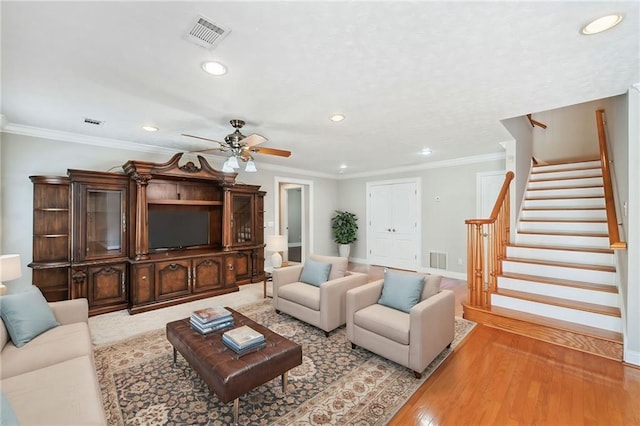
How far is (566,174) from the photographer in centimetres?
502

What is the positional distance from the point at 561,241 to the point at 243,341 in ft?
14.3

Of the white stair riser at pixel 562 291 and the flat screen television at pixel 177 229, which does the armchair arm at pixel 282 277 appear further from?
the white stair riser at pixel 562 291

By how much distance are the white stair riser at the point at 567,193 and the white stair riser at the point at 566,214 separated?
0.41m

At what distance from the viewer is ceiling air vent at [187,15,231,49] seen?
1606 mm

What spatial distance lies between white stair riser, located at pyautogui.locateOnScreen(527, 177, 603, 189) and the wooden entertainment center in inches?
217

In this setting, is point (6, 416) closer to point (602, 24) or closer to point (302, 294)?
point (302, 294)

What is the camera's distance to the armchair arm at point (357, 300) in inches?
107

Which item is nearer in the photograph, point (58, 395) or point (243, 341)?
point (58, 395)

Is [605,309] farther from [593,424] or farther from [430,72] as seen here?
[430,72]

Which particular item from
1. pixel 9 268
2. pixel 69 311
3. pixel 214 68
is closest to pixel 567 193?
pixel 214 68

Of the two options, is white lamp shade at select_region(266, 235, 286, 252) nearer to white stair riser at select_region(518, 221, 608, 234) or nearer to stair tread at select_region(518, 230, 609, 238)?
stair tread at select_region(518, 230, 609, 238)

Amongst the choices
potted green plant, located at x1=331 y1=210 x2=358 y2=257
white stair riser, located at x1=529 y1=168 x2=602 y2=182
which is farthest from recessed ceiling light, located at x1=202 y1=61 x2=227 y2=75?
white stair riser, located at x1=529 y1=168 x2=602 y2=182

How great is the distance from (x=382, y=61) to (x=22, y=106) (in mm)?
3622

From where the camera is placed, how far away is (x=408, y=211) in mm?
6348
